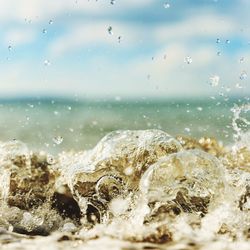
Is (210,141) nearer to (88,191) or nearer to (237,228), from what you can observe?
(88,191)

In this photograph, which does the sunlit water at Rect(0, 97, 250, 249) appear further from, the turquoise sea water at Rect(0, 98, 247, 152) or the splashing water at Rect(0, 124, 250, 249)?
the turquoise sea water at Rect(0, 98, 247, 152)

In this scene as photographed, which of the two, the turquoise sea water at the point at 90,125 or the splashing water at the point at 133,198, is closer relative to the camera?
the splashing water at the point at 133,198

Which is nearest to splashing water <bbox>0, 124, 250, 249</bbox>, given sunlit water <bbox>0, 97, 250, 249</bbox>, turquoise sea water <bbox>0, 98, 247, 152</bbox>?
sunlit water <bbox>0, 97, 250, 249</bbox>

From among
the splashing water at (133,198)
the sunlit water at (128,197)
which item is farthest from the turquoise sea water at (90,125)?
the splashing water at (133,198)

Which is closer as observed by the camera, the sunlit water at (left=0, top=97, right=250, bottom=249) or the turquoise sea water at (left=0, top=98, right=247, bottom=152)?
the sunlit water at (left=0, top=97, right=250, bottom=249)

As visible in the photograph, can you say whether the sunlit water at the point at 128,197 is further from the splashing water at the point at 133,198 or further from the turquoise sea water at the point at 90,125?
the turquoise sea water at the point at 90,125

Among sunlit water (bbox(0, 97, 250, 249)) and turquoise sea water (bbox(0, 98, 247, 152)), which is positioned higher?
turquoise sea water (bbox(0, 98, 247, 152))

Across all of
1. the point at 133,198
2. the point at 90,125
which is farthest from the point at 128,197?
the point at 90,125

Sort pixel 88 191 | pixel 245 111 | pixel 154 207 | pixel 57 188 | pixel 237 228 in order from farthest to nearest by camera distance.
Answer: pixel 245 111 < pixel 57 188 < pixel 88 191 < pixel 154 207 < pixel 237 228

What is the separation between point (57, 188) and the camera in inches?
185

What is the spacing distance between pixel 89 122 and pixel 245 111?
56.3 ft

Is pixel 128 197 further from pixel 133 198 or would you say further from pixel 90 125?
pixel 90 125

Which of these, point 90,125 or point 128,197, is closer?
point 128,197

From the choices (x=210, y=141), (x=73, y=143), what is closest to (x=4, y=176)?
(x=210, y=141)
